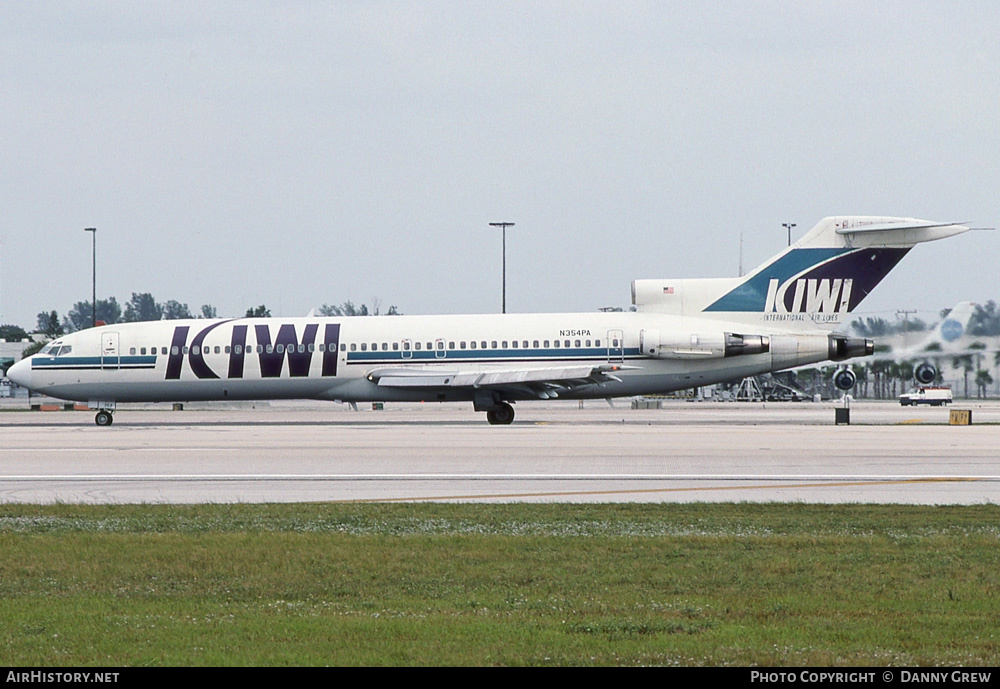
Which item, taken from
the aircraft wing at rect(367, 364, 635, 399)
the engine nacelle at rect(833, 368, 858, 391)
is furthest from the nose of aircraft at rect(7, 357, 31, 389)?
the engine nacelle at rect(833, 368, 858, 391)

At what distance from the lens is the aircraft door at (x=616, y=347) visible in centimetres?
4112

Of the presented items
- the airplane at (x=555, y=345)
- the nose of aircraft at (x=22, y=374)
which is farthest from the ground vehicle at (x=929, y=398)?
the nose of aircraft at (x=22, y=374)

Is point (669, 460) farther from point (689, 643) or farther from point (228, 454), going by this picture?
point (689, 643)

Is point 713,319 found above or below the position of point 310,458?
above

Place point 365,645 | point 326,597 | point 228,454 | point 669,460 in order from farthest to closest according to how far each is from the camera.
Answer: point 228,454
point 669,460
point 326,597
point 365,645

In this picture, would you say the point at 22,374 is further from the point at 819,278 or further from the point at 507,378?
the point at 819,278

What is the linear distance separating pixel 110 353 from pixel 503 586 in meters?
36.2

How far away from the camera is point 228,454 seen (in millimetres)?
25766

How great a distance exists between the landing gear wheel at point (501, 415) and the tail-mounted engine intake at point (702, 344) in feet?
16.8

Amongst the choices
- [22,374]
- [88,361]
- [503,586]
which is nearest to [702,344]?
[88,361]

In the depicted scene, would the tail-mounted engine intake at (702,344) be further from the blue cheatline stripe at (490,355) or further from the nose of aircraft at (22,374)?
the nose of aircraft at (22,374)

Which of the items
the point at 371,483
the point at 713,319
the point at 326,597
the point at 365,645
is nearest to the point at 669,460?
the point at 371,483

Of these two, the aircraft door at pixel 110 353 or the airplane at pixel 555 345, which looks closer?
the airplane at pixel 555 345
